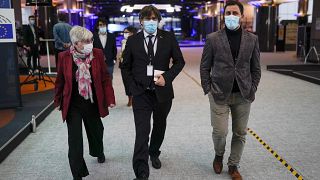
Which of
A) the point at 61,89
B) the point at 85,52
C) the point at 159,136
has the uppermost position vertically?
the point at 85,52

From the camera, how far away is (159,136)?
3.80m

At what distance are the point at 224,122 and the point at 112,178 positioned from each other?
121cm

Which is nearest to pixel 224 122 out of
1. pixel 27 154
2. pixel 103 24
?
pixel 27 154

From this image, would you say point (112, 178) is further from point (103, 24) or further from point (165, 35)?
point (103, 24)

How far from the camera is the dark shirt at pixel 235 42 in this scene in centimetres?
339

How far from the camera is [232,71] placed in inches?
133

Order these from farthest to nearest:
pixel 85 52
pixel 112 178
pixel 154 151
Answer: pixel 154 151 < pixel 112 178 < pixel 85 52

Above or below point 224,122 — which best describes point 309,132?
below

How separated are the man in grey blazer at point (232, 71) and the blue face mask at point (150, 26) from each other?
501 millimetres

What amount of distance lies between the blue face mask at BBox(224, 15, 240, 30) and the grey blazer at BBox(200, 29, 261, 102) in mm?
102

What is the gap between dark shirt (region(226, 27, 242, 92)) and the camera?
3.39m

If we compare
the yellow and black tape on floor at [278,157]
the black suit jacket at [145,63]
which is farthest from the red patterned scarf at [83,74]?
the yellow and black tape on floor at [278,157]

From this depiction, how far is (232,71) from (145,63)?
30.7 inches

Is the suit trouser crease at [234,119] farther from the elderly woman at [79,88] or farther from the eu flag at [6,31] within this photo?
the eu flag at [6,31]
